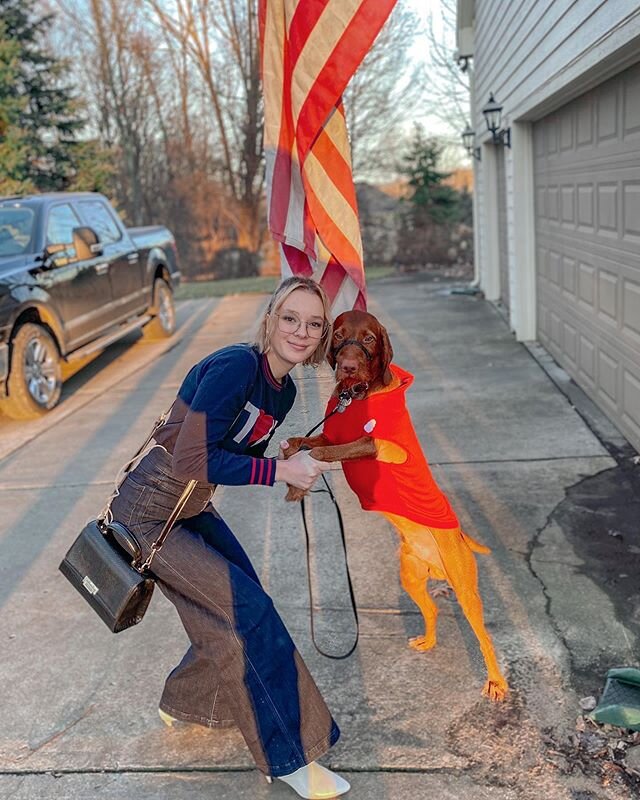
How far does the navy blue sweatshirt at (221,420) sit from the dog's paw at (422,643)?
4.33 feet

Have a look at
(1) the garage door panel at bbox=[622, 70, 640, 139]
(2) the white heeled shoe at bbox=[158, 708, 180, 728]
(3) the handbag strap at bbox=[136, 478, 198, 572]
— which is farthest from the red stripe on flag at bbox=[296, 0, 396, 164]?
(1) the garage door panel at bbox=[622, 70, 640, 139]

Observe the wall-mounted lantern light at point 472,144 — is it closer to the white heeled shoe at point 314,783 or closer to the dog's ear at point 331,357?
the dog's ear at point 331,357

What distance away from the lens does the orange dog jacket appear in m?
2.74

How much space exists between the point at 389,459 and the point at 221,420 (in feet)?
2.30

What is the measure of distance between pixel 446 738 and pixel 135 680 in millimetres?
1308

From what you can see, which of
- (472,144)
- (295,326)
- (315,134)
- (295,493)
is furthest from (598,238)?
(472,144)

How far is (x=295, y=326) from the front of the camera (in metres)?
2.58

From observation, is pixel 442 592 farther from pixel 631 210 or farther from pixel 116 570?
pixel 631 210

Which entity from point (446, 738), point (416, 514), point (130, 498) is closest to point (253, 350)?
point (130, 498)

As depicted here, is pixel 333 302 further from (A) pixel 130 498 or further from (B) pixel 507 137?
(B) pixel 507 137

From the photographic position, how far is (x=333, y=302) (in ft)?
10.4

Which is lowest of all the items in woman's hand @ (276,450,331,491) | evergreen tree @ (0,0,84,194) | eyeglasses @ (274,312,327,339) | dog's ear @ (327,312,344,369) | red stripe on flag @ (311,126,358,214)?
woman's hand @ (276,450,331,491)

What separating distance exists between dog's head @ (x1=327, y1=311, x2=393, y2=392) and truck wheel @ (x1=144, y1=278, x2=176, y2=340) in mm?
8870

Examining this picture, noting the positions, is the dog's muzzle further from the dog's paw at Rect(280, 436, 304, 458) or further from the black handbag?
the black handbag
